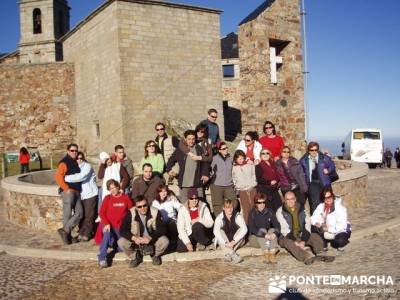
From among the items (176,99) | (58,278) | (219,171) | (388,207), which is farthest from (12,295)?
(176,99)

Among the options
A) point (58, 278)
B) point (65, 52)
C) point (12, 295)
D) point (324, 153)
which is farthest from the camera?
point (65, 52)

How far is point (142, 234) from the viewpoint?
6.17 m

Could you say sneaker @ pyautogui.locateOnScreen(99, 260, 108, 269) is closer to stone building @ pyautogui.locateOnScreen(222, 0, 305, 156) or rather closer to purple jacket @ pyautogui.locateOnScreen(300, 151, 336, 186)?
purple jacket @ pyautogui.locateOnScreen(300, 151, 336, 186)

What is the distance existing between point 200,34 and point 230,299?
46.6 ft

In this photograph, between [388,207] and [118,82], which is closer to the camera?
[388,207]

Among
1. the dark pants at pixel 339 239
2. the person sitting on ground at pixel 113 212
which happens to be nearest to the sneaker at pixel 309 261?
the dark pants at pixel 339 239

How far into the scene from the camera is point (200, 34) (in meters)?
17.2

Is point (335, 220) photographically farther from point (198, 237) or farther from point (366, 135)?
point (366, 135)

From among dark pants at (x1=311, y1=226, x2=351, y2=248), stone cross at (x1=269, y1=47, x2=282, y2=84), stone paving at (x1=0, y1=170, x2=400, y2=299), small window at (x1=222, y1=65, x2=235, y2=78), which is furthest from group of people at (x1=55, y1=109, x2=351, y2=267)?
small window at (x1=222, y1=65, x2=235, y2=78)

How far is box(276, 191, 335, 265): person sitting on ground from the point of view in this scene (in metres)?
6.05

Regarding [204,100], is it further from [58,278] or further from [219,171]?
[58,278]

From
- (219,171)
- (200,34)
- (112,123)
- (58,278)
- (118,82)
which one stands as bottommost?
(58,278)

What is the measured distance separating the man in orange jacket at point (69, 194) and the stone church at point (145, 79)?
5264mm

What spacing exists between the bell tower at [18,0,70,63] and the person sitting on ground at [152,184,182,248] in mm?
31561
